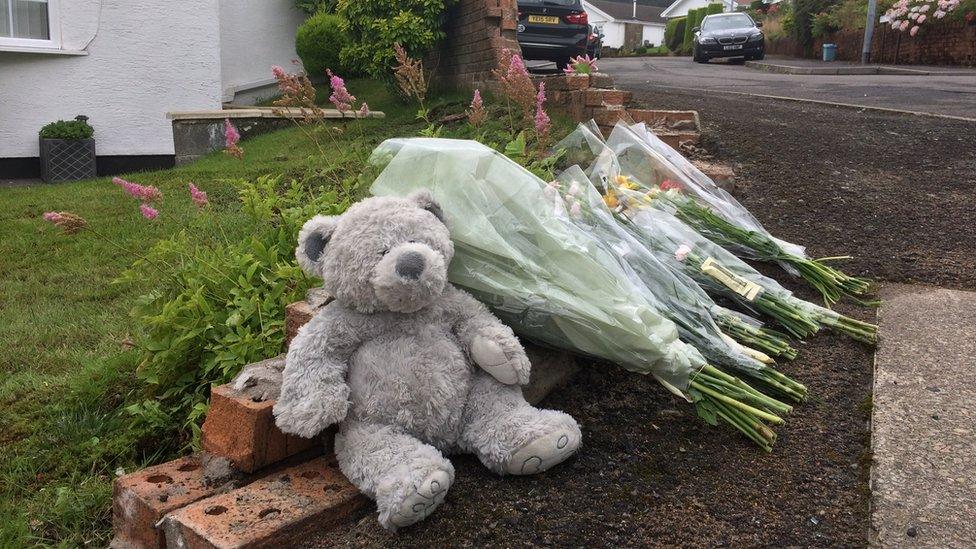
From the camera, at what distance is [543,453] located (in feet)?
6.21

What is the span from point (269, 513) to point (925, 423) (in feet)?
5.73

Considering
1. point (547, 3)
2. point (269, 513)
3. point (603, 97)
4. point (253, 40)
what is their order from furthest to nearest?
point (547, 3), point (253, 40), point (603, 97), point (269, 513)

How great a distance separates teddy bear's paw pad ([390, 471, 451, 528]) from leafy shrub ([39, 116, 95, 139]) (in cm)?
720

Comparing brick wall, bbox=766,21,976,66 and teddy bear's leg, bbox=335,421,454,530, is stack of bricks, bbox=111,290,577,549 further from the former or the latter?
brick wall, bbox=766,21,976,66

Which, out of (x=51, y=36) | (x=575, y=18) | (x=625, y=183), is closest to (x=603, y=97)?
(x=625, y=183)

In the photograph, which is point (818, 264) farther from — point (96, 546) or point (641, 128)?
point (96, 546)

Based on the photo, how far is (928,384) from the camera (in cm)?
229

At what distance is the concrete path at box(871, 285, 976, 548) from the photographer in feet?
5.57

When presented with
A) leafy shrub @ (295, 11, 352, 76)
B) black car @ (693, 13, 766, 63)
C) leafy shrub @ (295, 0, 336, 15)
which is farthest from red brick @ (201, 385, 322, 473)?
black car @ (693, 13, 766, 63)

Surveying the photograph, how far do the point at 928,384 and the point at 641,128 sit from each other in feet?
6.36

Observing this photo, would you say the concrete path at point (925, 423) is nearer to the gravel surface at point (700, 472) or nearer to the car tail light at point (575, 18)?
the gravel surface at point (700, 472)

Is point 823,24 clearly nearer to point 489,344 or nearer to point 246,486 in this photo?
point 489,344

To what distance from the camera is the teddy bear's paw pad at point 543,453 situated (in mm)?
1889

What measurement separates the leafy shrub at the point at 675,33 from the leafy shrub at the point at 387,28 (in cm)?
3116
